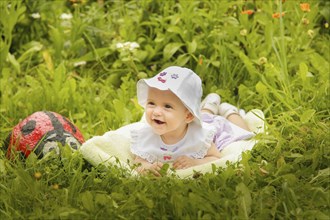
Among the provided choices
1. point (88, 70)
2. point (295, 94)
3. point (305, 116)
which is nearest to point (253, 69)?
point (295, 94)

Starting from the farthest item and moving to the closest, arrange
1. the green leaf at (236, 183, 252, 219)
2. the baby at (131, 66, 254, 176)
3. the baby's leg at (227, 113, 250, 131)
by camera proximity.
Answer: the baby's leg at (227, 113, 250, 131), the baby at (131, 66, 254, 176), the green leaf at (236, 183, 252, 219)

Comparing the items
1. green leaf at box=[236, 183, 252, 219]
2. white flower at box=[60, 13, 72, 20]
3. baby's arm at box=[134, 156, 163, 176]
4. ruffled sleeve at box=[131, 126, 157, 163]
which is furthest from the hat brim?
white flower at box=[60, 13, 72, 20]

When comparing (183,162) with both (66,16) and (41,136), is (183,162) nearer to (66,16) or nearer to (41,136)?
(41,136)

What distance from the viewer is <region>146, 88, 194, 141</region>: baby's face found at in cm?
414

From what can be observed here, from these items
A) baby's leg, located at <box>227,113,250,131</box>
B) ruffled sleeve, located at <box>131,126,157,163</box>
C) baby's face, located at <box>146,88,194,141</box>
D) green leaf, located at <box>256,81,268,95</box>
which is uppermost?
baby's face, located at <box>146,88,194,141</box>

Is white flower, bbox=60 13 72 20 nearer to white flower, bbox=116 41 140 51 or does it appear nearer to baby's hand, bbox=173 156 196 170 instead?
white flower, bbox=116 41 140 51

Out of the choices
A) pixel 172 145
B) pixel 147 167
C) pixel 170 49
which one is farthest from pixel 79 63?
pixel 147 167

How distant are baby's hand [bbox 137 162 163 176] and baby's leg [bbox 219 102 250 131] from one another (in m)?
0.86

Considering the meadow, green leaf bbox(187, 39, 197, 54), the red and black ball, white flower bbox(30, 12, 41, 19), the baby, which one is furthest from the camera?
white flower bbox(30, 12, 41, 19)

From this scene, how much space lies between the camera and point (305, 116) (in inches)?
174

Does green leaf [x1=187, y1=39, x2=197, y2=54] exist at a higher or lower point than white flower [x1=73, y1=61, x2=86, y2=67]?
higher

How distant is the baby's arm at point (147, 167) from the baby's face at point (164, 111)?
19cm

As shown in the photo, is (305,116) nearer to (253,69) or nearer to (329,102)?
(329,102)

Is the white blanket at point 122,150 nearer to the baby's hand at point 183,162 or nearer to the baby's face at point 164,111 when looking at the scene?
the baby's hand at point 183,162
